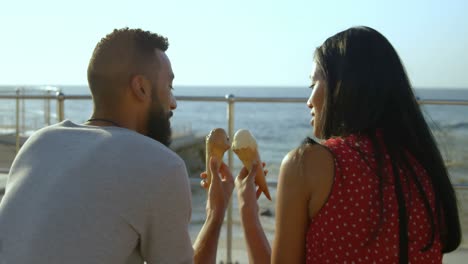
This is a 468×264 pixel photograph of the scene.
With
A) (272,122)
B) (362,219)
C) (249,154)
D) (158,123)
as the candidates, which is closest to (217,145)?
(249,154)

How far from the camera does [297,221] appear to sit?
1.67 metres

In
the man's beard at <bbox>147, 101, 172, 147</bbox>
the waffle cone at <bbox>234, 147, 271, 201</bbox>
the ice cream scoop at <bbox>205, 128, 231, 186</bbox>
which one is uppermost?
the man's beard at <bbox>147, 101, 172, 147</bbox>

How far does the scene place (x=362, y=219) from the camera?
5.21ft

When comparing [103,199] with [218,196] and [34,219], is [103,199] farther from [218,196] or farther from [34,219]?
[218,196]

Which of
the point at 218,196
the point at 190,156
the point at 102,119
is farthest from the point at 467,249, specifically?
the point at 190,156

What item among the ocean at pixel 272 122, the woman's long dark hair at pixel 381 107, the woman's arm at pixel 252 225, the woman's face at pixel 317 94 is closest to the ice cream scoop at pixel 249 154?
the woman's arm at pixel 252 225

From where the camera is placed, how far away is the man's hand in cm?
202

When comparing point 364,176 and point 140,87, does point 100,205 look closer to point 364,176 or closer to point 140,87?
point 140,87

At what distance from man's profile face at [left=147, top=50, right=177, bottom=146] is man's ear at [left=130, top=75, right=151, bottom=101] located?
0.07 ft

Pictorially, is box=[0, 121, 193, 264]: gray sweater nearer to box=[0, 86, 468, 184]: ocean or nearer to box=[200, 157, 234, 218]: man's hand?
box=[200, 157, 234, 218]: man's hand

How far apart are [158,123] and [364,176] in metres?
0.58

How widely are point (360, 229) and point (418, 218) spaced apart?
16 centimetres

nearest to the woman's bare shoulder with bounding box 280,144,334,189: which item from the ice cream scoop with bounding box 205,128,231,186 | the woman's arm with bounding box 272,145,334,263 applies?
the woman's arm with bounding box 272,145,334,263

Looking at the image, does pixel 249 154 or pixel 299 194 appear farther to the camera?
pixel 249 154
